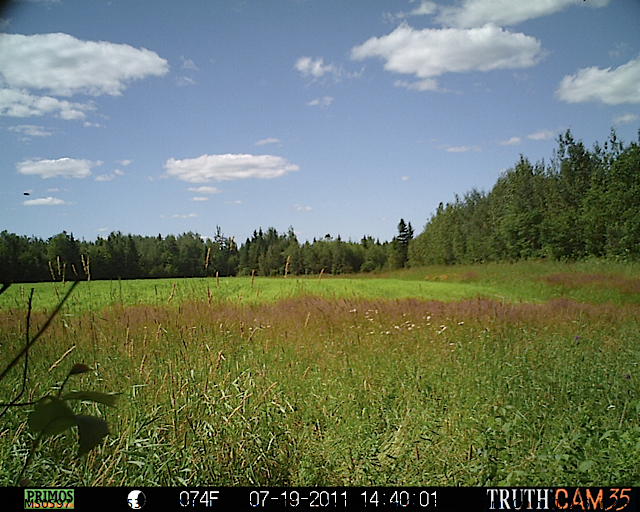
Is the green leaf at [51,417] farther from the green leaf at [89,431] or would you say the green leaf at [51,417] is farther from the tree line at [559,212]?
the tree line at [559,212]

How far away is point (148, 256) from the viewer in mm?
2521

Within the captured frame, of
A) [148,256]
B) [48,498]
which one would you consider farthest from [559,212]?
[48,498]

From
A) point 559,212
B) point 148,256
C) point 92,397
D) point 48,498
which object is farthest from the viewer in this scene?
point 559,212

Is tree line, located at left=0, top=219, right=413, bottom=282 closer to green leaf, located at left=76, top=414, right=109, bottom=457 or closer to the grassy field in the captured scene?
the grassy field

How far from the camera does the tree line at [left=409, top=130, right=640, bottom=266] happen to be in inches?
154

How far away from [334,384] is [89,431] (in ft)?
7.44

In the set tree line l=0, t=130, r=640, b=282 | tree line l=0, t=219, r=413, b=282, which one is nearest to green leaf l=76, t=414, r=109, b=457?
tree line l=0, t=219, r=413, b=282

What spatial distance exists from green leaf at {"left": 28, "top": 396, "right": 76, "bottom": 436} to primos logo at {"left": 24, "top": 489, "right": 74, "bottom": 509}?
0.69 metres

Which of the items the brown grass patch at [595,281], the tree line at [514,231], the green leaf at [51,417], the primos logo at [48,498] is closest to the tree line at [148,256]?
the tree line at [514,231]

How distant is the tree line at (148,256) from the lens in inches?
84.9

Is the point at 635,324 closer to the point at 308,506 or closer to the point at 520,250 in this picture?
the point at 520,250

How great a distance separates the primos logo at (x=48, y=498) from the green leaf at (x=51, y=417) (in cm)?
69

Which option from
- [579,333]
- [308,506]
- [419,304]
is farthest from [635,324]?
[308,506]

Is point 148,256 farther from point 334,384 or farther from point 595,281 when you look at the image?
point 595,281
